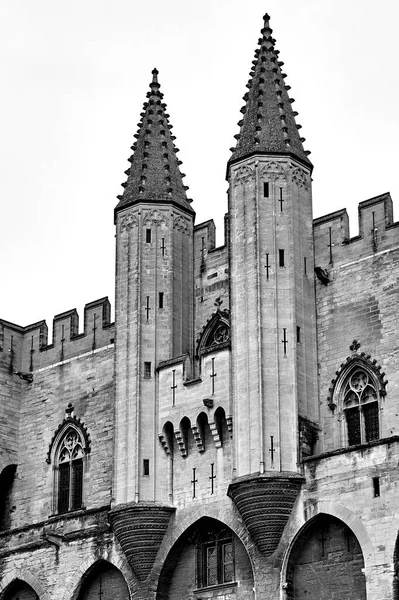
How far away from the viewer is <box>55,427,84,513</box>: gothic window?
38594 mm

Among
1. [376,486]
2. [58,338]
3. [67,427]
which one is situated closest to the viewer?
[376,486]

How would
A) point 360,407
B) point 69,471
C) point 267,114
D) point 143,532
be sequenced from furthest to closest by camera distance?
point 69,471 → point 267,114 → point 143,532 → point 360,407

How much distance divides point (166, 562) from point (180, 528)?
899 millimetres

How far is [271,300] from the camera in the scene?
33.2m

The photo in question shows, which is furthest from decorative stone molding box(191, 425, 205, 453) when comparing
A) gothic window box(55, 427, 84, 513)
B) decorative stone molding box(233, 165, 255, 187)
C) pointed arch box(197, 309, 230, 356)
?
decorative stone molding box(233, 165, 255, 187)

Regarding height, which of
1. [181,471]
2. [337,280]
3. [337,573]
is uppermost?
[337,280]

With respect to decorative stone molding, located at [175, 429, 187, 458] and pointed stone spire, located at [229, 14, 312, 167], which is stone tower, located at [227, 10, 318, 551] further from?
decorative stone molding, located at [175, 429, 187, 458]

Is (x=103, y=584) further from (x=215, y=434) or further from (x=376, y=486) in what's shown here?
(x=376, y=486)

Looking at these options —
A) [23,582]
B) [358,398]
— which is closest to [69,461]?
[23,582]

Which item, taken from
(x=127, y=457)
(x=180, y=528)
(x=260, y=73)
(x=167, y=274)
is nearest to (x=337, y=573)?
(x=180, y=528)

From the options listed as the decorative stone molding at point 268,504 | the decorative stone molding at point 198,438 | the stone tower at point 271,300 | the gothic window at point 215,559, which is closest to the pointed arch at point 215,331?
the stone tower at point 271,300

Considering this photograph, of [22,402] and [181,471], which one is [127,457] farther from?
[22,402]

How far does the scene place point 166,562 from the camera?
33.6m

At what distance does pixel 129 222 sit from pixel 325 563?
11.3 metres
